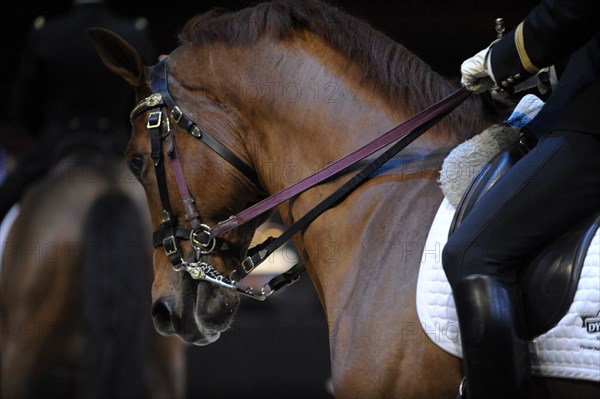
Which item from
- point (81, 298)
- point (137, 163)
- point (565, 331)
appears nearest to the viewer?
point (565, 331)

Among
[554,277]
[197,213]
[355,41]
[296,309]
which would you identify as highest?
[355,41]

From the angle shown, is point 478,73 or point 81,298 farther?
point 81,298

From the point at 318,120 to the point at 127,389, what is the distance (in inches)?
60.3

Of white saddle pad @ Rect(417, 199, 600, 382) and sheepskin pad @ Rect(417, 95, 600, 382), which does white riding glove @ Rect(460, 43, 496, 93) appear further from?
white saddle pad @ Rect(417, 199, 600, 382)

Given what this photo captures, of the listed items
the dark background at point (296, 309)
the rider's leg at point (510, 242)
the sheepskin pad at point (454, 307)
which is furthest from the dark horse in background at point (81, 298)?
the rider's leg at point (510, 242)

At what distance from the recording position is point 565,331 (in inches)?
54.9

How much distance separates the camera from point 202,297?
6.09 ft

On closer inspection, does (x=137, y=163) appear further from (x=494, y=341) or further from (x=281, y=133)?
(x=494, y=341)

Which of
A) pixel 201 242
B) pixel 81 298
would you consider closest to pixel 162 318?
pixel 201 242

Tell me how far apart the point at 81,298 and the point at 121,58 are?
1340 millimetres

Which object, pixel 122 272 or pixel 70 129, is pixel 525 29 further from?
pixel 70 129

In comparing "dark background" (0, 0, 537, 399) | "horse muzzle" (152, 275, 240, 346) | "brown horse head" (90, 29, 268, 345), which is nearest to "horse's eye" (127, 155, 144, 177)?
"brown horse head" (90, 29, 268, 345)

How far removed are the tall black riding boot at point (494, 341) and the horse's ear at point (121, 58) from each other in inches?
38.6

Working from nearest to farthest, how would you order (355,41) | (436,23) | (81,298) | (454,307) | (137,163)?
(454,307), (355,41), (137,163), (81,298), (436,23)
